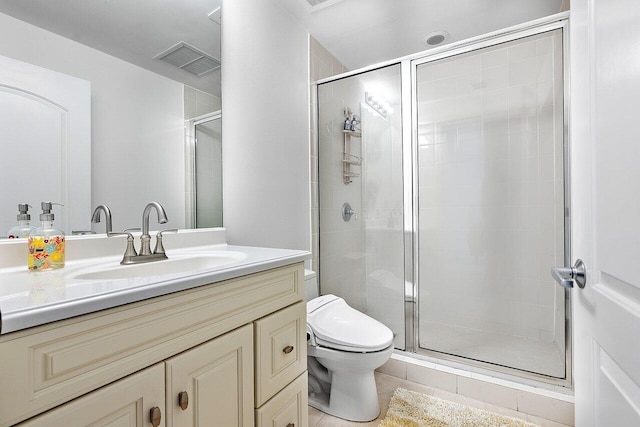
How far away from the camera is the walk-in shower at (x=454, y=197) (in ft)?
5.95

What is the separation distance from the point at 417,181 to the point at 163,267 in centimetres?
155

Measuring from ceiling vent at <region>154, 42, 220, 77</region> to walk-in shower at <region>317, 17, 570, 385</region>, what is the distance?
0.88 meters

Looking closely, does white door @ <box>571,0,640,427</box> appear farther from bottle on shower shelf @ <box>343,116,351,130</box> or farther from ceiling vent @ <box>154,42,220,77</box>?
bottle on shower shelf @ <box>343,116,351,130</box>

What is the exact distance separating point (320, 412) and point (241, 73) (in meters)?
1.75

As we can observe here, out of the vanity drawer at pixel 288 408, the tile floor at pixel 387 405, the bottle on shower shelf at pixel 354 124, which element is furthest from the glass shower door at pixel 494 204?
the vanity drawer at pixel 288 408

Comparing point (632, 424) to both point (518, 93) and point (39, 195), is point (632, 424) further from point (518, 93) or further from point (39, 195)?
Result: point (518, 93)

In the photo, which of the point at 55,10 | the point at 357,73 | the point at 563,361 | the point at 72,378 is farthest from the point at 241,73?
the point at 563,361

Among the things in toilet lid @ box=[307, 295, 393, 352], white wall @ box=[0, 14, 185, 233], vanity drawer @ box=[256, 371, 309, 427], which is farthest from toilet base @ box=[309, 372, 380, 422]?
white wall @ box=[0, 14, 185, 233]

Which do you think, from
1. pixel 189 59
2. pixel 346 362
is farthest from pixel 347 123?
pixel 346 362

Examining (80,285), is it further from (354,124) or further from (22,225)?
(354,124)

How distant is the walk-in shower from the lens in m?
1.81

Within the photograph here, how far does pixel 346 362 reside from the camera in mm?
1431

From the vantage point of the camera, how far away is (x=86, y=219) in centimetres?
108

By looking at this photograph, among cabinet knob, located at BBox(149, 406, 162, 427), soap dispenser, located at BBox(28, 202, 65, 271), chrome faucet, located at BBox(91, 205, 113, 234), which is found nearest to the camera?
cabinet knob, located at BBox(149, 406, 162, 427)
